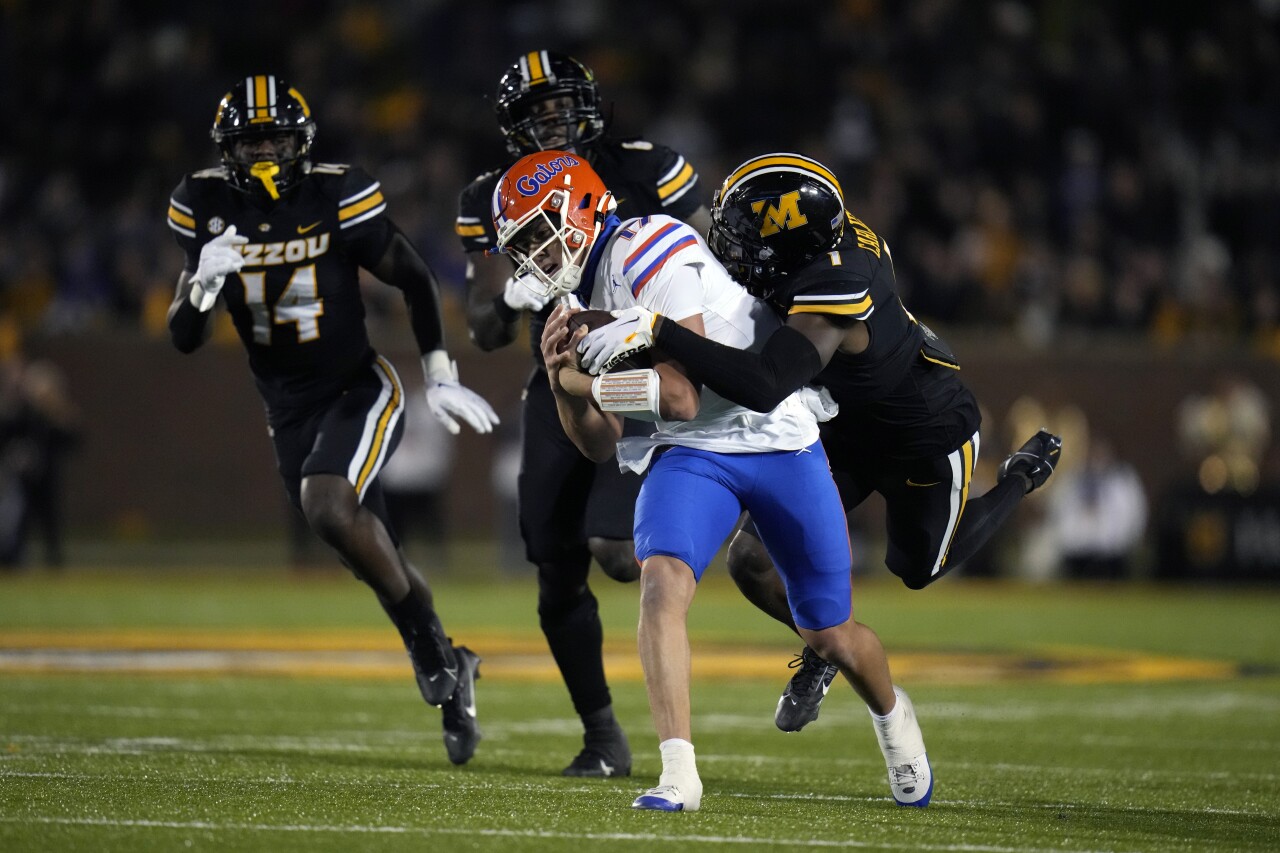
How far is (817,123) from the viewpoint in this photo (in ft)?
56.0

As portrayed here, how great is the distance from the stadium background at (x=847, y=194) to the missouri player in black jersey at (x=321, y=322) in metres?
9.74

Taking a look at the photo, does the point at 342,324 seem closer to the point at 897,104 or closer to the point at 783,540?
the point at 783,540

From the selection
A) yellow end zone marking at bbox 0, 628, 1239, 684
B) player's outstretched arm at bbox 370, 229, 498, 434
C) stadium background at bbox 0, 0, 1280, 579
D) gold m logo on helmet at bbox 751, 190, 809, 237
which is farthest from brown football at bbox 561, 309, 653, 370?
stadium background at bbox 0, 0, 1280, 579

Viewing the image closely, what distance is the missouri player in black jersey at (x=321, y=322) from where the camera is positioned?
5629 millimetres

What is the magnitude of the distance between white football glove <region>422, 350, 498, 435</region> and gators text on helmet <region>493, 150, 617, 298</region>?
1.23 metres

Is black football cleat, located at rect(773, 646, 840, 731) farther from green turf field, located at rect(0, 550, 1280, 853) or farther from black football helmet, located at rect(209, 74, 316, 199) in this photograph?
black football helmet, located at rect(209, 74, 316, 199)

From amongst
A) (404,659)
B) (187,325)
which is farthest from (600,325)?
(404,659)

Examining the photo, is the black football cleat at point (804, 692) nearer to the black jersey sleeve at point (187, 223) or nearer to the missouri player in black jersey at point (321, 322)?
the missouri player in black jersey at point (321, 322)

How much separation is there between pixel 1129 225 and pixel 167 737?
12.4 meters

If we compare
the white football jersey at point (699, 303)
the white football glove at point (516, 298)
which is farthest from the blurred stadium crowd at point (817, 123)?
the white football jersey at point (699, 303)

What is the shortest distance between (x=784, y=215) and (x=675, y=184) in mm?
1130

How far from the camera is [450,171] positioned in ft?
53.8

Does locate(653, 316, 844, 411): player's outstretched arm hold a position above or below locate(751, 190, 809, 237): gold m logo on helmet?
below

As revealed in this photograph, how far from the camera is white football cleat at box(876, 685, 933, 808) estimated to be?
183 inches
